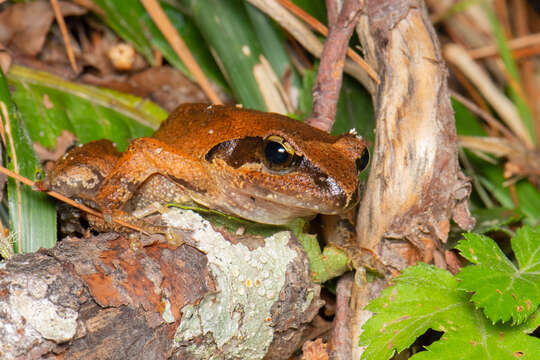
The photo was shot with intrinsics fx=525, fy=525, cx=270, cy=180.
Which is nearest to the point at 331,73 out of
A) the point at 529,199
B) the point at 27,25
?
the point at 529,199

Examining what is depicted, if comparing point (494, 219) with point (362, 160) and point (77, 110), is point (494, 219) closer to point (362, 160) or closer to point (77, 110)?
point (362, 160)

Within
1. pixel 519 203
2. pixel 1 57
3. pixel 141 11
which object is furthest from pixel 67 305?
pixel 519 203

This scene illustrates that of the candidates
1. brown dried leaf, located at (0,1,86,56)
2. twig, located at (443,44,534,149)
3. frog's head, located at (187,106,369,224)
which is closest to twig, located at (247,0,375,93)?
frog's head, located at (187,106,369,224)

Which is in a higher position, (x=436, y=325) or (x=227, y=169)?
(x=227, y=169)

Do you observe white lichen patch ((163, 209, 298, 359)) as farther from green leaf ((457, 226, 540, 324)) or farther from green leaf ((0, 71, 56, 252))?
green leaf ((457, 226, 540, 324))

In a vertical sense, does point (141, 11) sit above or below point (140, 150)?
above

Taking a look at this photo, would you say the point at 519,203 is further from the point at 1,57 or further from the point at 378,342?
the point at 1,57

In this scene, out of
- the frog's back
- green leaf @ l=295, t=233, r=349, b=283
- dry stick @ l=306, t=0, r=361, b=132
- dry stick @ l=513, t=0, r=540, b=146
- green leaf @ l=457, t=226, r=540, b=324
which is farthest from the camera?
dry stick @ l=513, t=0, r=540, b=146
